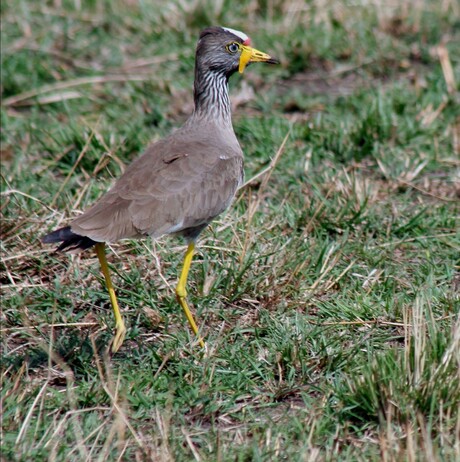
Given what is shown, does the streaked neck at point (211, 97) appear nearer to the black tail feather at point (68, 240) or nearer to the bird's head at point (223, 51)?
the bird's head at point (223, 51)

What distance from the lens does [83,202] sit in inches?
234

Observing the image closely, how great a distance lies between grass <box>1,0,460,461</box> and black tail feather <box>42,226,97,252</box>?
411mm

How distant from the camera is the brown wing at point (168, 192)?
461 cm

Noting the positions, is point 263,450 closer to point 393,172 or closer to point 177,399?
point 177,399

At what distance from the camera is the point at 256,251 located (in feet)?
18.1

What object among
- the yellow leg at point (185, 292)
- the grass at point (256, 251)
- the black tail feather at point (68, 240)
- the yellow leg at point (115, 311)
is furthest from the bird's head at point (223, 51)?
the black tail feather at point (68, 240)

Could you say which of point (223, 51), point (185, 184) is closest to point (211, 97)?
point (223, 51)

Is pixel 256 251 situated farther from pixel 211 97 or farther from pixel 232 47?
pixel 232 47

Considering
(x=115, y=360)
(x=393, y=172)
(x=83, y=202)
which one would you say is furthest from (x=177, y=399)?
(x=393, y=172)

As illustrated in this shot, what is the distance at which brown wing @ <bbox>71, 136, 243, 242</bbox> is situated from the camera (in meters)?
4.61

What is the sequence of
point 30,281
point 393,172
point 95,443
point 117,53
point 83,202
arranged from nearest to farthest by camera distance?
point 95,443 → point 30,281 → point 83,202 → point 393,172 → point 117,53

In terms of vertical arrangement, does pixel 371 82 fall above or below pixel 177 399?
above

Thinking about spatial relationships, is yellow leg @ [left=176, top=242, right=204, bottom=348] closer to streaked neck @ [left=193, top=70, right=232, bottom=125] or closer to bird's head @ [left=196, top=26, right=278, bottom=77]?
streaked neck @ [left=193, top=70, right=232, bottom=125]

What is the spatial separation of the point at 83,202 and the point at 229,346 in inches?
64.2
